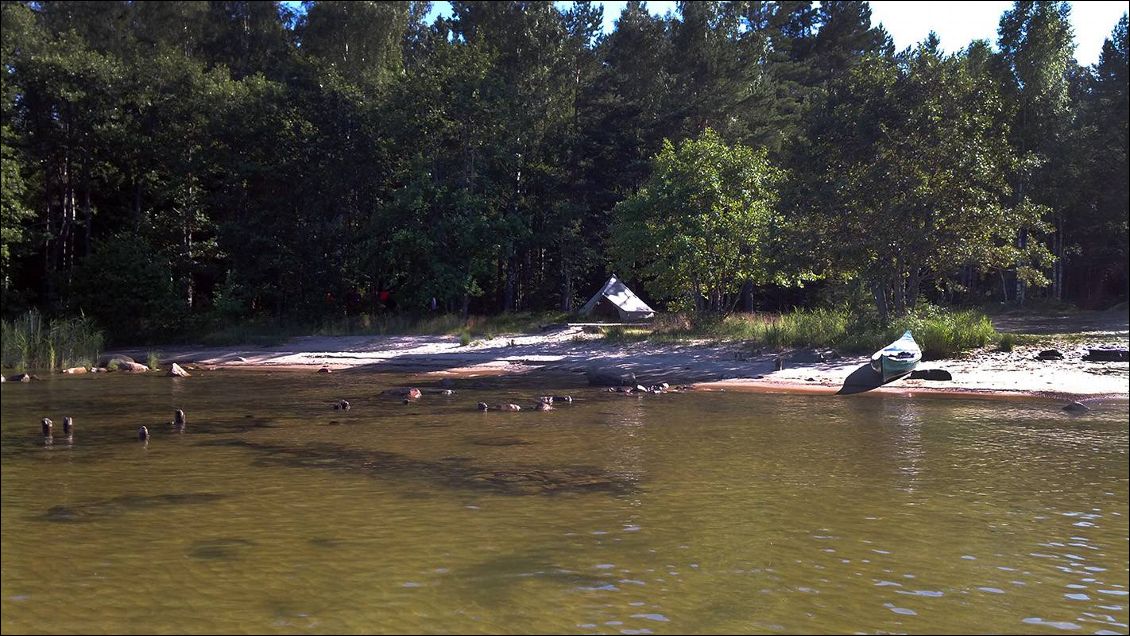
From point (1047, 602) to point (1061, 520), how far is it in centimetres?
264

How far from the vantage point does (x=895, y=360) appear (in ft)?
70.5

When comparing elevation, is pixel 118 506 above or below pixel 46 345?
below

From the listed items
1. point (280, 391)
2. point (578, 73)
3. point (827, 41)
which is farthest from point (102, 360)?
point (827, 41)

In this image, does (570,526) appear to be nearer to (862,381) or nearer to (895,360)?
(862,381)

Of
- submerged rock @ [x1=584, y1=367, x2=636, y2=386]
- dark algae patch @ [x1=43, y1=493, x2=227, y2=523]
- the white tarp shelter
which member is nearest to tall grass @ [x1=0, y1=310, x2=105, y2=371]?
submerged rock @ [x1=584, y1=367, x2=636, y2=386]

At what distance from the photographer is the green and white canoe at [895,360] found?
70.4 feet

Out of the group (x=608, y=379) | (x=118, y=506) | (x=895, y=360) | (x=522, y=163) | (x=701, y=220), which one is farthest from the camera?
(x=522, y=163)

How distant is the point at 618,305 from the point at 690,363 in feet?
42.4

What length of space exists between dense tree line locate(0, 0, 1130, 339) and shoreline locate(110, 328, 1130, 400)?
333 centimetres

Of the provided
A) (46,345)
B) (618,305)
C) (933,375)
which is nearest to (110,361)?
(46,345)

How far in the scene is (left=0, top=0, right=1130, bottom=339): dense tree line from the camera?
26203 mm

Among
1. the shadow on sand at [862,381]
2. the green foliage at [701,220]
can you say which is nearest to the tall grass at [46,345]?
the green foliage at [701,220]

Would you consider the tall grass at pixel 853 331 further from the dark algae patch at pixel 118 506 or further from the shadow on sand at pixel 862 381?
the dark algae patch at pixel 118 506

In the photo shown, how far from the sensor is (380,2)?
43.4 m
